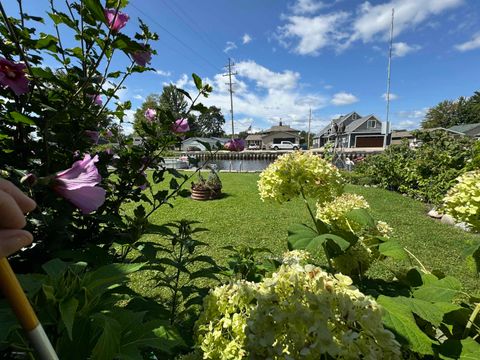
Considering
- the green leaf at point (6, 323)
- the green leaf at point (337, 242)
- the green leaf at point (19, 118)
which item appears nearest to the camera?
the green leaf at point (6, 323)

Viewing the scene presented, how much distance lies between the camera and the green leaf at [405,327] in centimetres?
87

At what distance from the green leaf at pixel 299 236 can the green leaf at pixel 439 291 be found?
0.48 metres

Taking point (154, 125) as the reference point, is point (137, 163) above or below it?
below

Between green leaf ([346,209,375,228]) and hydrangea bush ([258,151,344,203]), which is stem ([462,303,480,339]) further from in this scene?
hydrangea bush ([258,151,344,203])

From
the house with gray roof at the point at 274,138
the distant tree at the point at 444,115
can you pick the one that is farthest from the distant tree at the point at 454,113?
the house with gray roof at the point at 274,138

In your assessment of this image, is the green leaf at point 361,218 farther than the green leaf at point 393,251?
Yes

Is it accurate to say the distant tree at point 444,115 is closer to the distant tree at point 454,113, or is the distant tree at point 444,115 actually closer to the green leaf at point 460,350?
the distant tree at point 454,113

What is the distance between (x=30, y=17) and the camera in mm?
1402

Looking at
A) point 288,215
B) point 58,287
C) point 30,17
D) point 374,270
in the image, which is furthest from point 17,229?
point 288,215

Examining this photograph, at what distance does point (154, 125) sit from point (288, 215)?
230 inches

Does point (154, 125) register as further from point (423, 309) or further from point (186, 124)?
point (423, 309)

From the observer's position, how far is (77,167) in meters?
0.91

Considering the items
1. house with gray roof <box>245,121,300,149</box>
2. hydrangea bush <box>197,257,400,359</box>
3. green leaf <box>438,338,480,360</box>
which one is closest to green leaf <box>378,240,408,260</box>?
green leaf <box>438,338,480,360</box>

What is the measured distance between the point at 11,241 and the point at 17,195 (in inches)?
2.5
